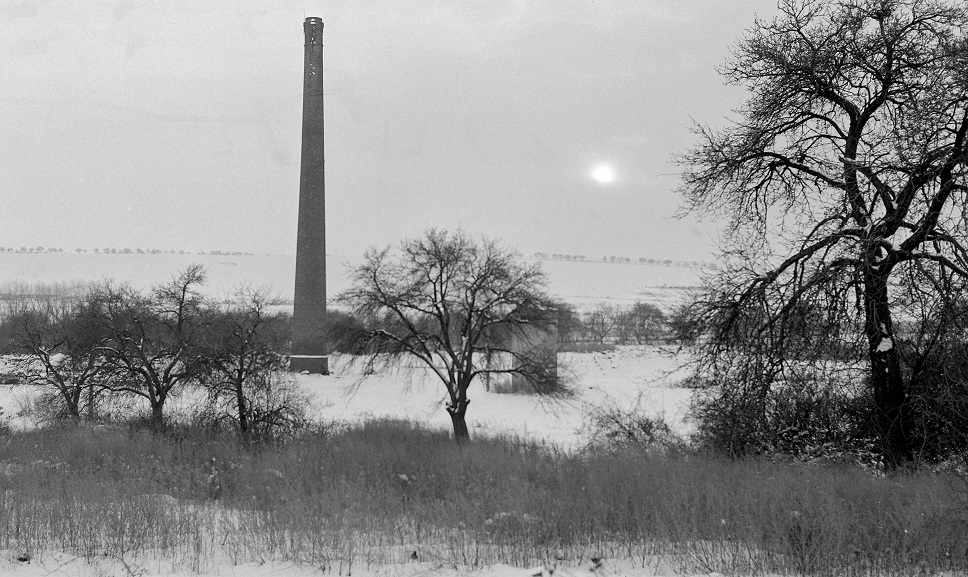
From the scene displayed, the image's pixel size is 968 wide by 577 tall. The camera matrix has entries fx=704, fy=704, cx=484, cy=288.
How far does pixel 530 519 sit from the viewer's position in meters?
8.81

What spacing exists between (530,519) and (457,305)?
53.7 feet

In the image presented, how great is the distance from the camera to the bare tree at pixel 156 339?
24391 mm

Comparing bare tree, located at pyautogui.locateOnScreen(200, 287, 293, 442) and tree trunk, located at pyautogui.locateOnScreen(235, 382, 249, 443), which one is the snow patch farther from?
tree trunk, located at pyautogui.locateOnScreen(235, 382, 249, 443)

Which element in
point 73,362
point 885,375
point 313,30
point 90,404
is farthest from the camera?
point 313,30

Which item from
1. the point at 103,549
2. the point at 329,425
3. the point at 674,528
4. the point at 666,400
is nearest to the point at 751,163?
the point at 674,528

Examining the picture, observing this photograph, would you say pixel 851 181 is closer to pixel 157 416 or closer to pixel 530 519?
pixel 530 519

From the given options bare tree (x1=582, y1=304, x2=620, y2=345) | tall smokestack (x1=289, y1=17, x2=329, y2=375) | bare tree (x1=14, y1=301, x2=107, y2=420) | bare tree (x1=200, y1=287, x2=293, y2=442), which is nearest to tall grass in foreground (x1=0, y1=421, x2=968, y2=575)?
bare tree (x1=200, y1=287, x2=293, y2=442)

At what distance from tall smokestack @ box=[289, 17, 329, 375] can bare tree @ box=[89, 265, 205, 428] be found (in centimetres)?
1300

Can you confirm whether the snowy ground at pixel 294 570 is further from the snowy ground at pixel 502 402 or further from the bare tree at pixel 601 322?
the bare tree at pixel 601 322

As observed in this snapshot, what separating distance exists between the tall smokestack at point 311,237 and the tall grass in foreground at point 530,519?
2513cm

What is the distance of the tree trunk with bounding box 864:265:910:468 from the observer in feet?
39.7

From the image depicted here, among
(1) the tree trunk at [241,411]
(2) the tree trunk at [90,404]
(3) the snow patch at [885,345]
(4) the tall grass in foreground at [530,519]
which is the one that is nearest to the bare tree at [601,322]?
(1) the tree trunk at [241,411]

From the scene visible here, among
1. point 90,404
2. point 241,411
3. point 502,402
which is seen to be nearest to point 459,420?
point 241,411

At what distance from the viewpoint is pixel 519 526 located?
8664 millimetres
